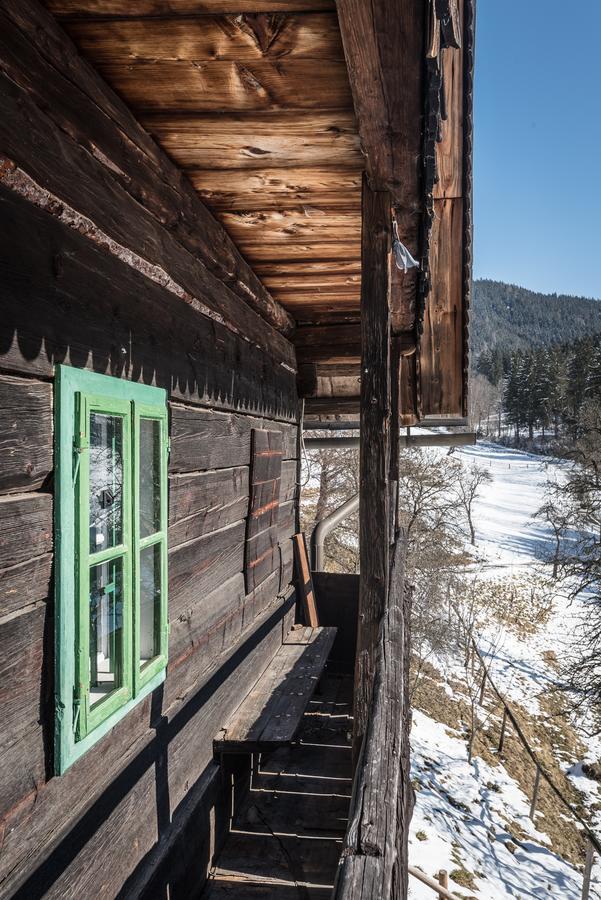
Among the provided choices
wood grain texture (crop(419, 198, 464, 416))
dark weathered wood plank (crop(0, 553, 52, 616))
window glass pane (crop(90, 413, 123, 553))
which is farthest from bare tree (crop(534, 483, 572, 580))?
dark weathered wood plank (crop(0, 553, 52, 616))

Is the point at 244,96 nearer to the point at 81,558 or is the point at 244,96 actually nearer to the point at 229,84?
the point at 229,84

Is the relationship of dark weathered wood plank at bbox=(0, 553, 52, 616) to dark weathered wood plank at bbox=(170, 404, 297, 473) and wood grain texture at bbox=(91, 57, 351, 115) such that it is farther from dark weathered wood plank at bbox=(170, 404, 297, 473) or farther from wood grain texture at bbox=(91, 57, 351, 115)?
wood grain texture at bbox=(91, 57, 351, 115)

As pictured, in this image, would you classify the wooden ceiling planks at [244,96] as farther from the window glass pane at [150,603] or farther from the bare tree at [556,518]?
the bare tree at [556,518]

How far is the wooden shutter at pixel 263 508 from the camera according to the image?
464 cm

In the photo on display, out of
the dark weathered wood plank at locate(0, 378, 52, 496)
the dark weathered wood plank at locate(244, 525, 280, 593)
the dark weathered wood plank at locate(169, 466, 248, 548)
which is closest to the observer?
the dark weathered wood plank at locate(0, 378, 52, 496)

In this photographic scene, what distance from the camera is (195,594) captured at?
3.46 m

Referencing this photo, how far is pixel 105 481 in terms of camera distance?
7.79 ft

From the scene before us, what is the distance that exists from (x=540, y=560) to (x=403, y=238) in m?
35.0

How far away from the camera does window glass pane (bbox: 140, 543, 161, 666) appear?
9.09 ft

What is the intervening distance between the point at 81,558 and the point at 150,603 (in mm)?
793

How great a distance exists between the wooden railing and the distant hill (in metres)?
147

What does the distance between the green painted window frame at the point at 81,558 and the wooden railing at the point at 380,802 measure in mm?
937

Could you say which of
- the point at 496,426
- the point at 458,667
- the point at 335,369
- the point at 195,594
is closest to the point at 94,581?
the point at 195,594

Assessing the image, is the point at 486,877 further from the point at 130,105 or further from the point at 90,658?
the point at 130,105
